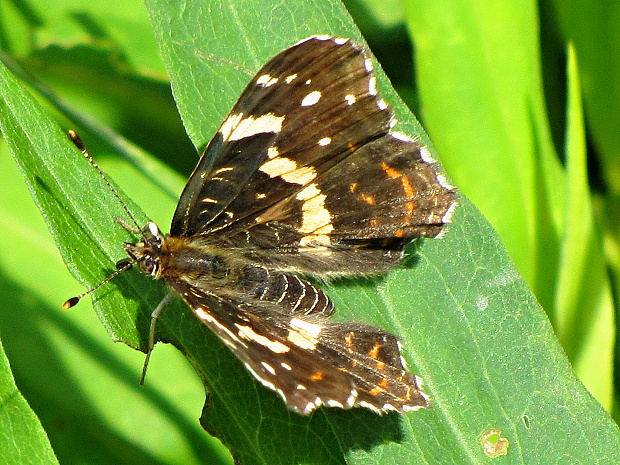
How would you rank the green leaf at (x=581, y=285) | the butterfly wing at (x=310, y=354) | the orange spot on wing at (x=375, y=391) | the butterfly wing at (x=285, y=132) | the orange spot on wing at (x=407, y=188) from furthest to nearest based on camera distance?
the green leaf at (x=581, y=285), the orange spot on wing at (x=407, y=188), the butterfly wing at (x=285, y=132), the orange spot on wing at (x=375, y=391), the butterfly wing at (x=310, y=354)

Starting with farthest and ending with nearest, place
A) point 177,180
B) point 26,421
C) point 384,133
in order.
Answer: point 177,180, point 384,133, point 26,421

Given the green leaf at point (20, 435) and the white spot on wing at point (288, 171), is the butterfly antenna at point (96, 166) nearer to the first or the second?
the white spot on wing at point (288, 171)

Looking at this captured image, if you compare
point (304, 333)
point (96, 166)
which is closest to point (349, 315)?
point (304, 333)

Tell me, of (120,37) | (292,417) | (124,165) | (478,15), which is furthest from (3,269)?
(478,15)

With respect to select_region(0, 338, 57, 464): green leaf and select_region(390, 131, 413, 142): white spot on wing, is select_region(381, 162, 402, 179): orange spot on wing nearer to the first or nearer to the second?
select_region(390, 131, 413, 142): white spot on wing

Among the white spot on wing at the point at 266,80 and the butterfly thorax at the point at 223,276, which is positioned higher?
the white spot on wing at the point at 266,80

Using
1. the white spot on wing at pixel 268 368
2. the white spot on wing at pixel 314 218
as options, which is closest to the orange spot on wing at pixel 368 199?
the white spot on wing at pixel 314 218

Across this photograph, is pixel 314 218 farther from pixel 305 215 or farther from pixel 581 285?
pixel 581 285

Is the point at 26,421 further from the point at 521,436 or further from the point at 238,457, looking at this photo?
the point at 521,436
